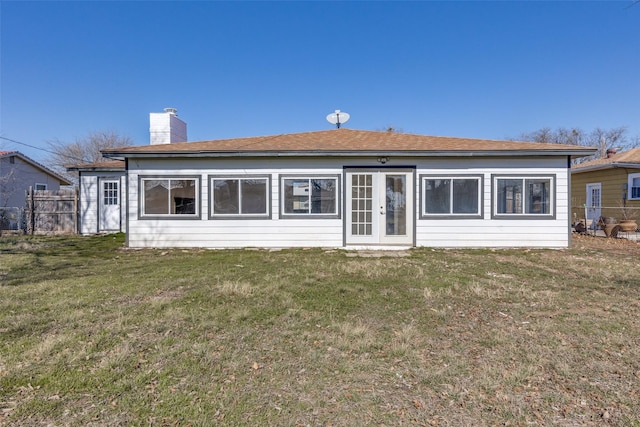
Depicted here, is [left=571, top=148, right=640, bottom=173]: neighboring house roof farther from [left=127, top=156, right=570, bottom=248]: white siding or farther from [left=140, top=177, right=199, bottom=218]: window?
[left=140, top=177, right=199, bottom=218]: window

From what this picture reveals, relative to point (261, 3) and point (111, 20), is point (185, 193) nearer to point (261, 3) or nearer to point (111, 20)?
point (261, 3)

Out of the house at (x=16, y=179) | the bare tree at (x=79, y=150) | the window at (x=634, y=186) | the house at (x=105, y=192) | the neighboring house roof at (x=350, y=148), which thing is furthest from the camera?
the bare tree at (x=79, y=150)

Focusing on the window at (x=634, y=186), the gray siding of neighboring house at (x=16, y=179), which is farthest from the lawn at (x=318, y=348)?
the gray siding of neighboring house at (x=16, y=179)

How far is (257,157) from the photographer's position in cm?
920

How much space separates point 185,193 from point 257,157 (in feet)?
7.46

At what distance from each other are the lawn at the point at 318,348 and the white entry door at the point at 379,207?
3409mm

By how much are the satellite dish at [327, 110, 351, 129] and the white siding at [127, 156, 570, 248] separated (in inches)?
184

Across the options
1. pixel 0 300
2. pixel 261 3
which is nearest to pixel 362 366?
pixel 0 300

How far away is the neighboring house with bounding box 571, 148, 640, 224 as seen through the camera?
13711 millimetres

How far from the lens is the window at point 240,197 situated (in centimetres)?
932

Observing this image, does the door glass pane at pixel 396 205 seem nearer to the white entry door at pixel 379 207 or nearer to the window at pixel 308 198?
the white entry door at pixel 379 207

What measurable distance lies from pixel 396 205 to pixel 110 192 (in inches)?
433

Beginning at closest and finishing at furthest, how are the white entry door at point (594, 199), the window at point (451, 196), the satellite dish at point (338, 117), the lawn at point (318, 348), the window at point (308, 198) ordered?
1. the lawn at point (318, 348)
2. the window at point (451, 196)
3. the window at point (308, 198)
4. the satellite dish at point (338, 117)
5. the white entry door at point (594, 199)

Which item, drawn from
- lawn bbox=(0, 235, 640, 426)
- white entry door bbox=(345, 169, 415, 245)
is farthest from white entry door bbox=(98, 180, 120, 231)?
white entry door bbox=(345, 169, 415, 245)
